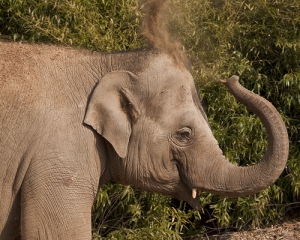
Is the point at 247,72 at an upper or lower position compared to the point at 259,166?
upper

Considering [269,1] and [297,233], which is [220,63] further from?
[297,233]

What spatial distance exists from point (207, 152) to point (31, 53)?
1.12m

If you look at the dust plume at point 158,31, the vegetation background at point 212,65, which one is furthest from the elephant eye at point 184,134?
the vegetation background at point 212,65

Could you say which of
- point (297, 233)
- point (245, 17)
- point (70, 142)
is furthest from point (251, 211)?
point (70, 142)

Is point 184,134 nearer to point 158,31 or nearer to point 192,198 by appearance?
point 192,198

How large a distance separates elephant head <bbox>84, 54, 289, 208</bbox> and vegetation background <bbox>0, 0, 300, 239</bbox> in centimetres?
188

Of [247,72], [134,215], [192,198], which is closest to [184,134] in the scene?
[192,198]

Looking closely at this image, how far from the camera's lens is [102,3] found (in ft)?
24.4

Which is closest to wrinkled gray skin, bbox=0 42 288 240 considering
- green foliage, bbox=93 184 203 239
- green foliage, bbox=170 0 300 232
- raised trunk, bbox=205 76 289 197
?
raised trunk, bbox=205 76 289 197

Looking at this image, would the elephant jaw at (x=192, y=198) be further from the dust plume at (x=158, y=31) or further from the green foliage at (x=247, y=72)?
the green foliage at (x=247, y=72)

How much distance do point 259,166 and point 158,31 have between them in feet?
3.18

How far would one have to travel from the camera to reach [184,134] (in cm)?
505

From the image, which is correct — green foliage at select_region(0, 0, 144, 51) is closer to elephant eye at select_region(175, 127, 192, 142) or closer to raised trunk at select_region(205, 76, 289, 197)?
elephant eye at select_region(175, 127, 192, 142)

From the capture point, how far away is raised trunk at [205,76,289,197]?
4.92 m
